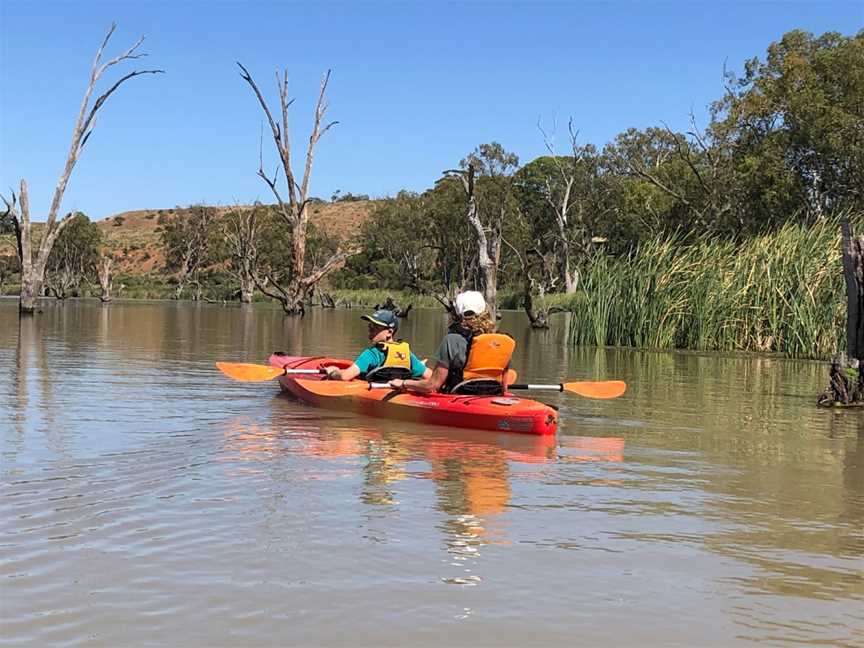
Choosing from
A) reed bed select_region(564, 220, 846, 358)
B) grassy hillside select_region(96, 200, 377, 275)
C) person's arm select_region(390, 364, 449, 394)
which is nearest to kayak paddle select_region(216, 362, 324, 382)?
person's arm select_region(390, 364, 449, 394)

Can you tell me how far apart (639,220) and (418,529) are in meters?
52.4

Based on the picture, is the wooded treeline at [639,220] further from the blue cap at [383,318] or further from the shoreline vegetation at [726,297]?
the blue cap at [383,318]

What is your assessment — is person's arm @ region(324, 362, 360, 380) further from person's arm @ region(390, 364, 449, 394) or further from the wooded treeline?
the wooded treeline

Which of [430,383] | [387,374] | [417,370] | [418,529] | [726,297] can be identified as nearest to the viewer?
[418,529]

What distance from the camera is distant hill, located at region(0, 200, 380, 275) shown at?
11211 cm

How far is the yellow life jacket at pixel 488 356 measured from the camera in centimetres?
942

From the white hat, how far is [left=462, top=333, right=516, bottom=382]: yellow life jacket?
277 mm

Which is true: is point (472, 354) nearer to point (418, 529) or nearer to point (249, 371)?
point (249, 371)

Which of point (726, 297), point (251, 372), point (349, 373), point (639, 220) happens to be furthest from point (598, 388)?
point (639, 220)

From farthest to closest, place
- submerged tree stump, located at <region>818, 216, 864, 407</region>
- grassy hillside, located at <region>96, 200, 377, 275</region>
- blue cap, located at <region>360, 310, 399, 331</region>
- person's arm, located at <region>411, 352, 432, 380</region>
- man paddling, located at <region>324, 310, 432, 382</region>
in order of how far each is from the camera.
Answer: grassy hillside, located at <region>96, 200, 377, 275</region> → submerged tree stump, located at <region>818, 216, 864, 407</region> → person's arm, located at <region>411, 352, 432, 380</region> → man paddling, located at <region>324, 310, 432, 382</region> → blue cap, located at <region>360, 310, 399, 331</region>

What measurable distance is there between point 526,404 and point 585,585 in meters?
4.65

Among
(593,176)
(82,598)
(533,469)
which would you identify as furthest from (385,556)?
(593,176)

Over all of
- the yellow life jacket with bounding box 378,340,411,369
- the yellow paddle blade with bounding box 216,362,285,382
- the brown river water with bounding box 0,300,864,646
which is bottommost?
the brown river water with bounding box 0,300,864,646

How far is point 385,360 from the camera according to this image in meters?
10.9
